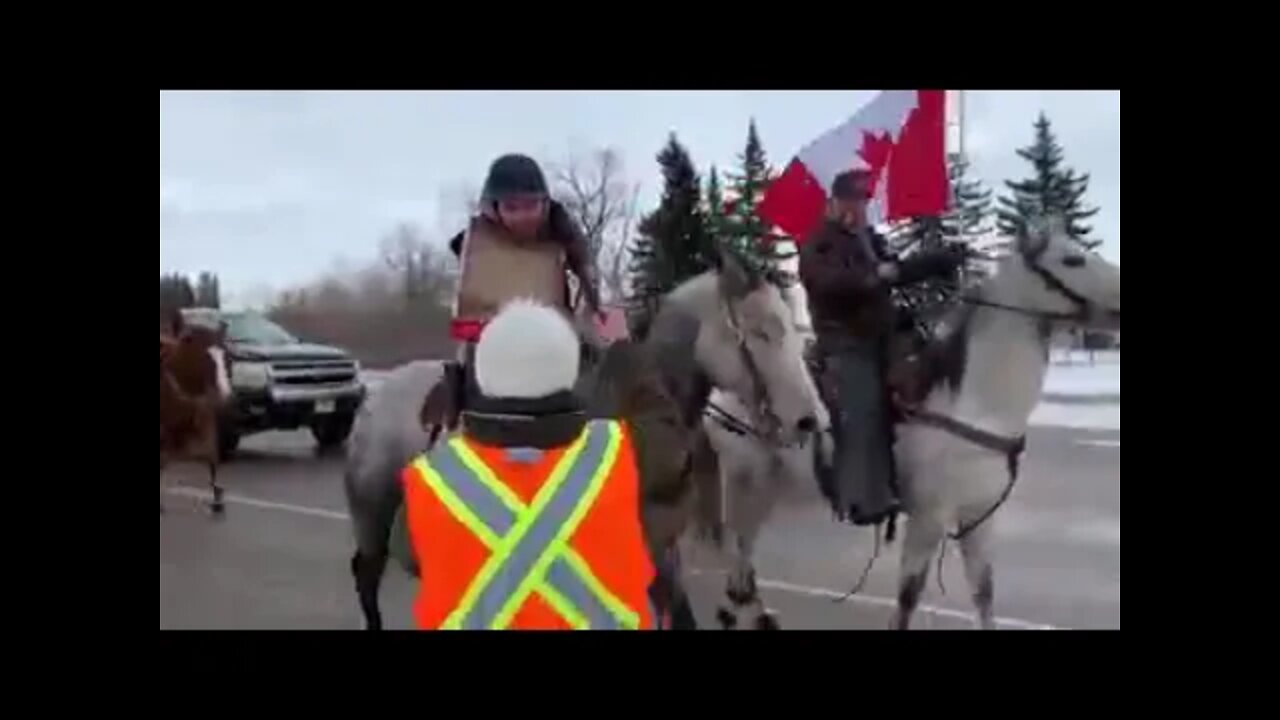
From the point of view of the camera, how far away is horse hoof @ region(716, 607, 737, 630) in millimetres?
7078

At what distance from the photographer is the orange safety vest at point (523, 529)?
293cm

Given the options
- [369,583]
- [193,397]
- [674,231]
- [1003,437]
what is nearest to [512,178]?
[369,583]

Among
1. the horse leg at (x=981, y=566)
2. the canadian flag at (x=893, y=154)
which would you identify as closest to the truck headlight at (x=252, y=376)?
the canadian flag at (x=893, y=154)

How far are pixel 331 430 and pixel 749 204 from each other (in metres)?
6.42

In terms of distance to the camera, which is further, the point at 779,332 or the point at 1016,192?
the point at 1016,192

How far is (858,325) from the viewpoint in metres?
6.46

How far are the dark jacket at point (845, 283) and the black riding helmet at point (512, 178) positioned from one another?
145 cm

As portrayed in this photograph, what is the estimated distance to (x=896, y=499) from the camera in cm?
646

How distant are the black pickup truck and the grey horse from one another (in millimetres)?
11268

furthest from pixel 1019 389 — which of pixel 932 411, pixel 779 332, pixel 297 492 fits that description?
pixel 297 492

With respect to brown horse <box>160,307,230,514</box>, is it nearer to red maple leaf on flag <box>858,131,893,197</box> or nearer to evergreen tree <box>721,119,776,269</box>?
evergreen tree <box>721,119,776,269</box>

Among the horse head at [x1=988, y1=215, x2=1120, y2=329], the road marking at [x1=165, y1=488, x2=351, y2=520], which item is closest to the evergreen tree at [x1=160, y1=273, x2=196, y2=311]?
the road marking at [x1=165, y1=488, x2=351, y2=520]

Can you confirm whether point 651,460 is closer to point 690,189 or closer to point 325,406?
point 690,189

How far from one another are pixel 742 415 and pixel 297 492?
28.3 feet
